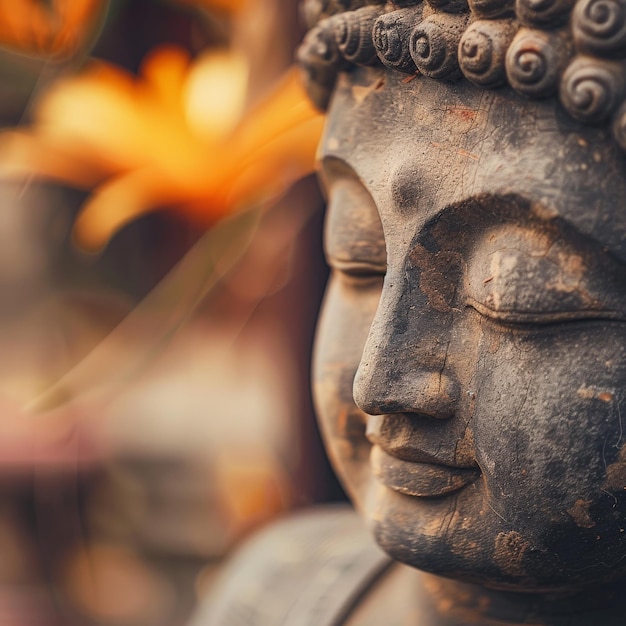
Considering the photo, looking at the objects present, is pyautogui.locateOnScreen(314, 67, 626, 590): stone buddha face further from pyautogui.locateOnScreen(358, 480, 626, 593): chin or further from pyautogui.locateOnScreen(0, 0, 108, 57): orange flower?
pyautogui.locateOnScreen(0, 0, 108, 57): orange flower

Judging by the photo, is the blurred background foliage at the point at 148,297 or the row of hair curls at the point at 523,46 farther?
the blurred background foliage at the point at 148,297

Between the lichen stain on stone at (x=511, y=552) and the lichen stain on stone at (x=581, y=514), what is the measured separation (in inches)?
1.8

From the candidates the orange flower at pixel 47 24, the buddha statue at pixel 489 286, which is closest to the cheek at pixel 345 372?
the buddha statue at pixel 489 286

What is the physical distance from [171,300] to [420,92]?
45.5 inches

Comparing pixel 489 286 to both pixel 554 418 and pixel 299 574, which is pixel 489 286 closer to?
pixel 554 418

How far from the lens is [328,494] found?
1.90 m

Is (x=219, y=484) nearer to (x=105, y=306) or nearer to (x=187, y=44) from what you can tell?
(x=105, y=306)

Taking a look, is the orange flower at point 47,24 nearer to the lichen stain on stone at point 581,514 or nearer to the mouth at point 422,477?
the mouth at point 422,477

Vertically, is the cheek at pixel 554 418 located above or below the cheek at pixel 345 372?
above

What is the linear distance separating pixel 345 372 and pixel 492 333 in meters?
0.20

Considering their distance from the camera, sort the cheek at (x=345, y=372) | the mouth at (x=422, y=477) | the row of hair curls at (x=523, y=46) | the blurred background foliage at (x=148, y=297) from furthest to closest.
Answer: the blurred background foliage at (x=148, y=297) < the cheek at (x=345, y=372) < the mouth at (x=422, y=477) < the row of hair curls at (x=523, y=46)

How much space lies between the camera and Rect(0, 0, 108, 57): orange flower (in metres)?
1.99

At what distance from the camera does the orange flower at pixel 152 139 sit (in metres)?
1.99

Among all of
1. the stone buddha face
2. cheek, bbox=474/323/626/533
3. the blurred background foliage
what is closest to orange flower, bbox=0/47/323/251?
the blurred background foliage
